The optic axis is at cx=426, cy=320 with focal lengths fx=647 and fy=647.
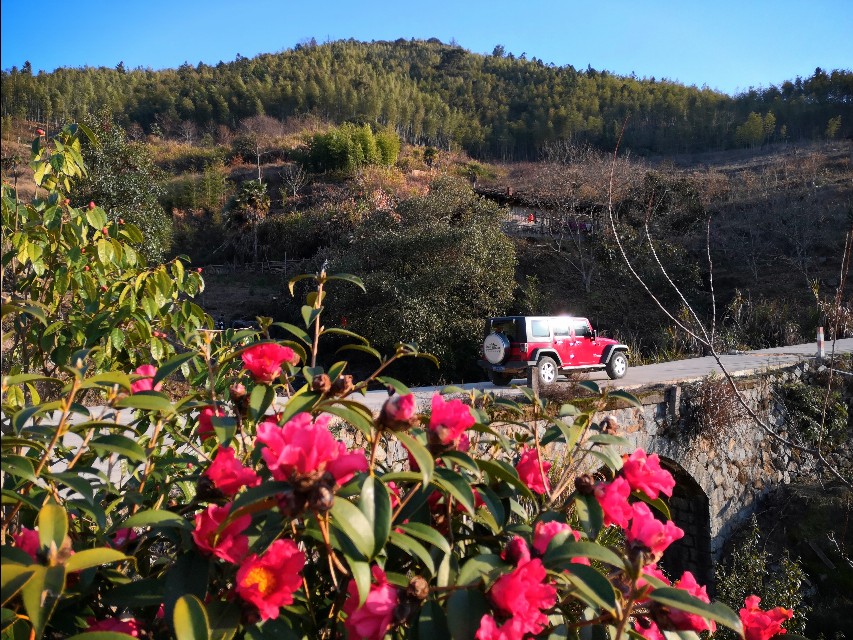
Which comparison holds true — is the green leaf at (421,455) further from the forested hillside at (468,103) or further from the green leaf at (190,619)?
the forested hillside at (468,103)

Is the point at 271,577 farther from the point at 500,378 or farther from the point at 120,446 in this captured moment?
the point at 500,378

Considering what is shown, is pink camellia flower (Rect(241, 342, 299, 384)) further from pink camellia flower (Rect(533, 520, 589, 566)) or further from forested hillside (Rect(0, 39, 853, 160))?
forested hillside (Rect(0, 39, 853, 160))

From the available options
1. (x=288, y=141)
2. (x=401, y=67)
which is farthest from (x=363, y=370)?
(x=401, y=67)

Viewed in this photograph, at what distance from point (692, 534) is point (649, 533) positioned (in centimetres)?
733

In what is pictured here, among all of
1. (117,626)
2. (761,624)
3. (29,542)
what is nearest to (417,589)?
(117,626)

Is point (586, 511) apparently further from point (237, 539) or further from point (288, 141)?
point (288, 141)

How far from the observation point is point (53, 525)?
2.91 feet

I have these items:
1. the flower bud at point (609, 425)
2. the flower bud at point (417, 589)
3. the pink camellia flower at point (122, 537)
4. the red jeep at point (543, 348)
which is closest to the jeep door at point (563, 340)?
the red jeep at point (543, 348)

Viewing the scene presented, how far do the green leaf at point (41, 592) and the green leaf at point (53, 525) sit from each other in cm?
7

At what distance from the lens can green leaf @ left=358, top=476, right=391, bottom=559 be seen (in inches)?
35.4

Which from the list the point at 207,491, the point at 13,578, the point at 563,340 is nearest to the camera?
the point at 13,578

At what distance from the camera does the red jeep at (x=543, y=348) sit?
8.37 meters

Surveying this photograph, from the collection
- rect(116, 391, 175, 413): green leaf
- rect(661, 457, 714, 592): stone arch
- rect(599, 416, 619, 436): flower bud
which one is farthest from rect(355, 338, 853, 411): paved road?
rect(116, 391, 175, 413): green leaf

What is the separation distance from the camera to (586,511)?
4.19 ft
